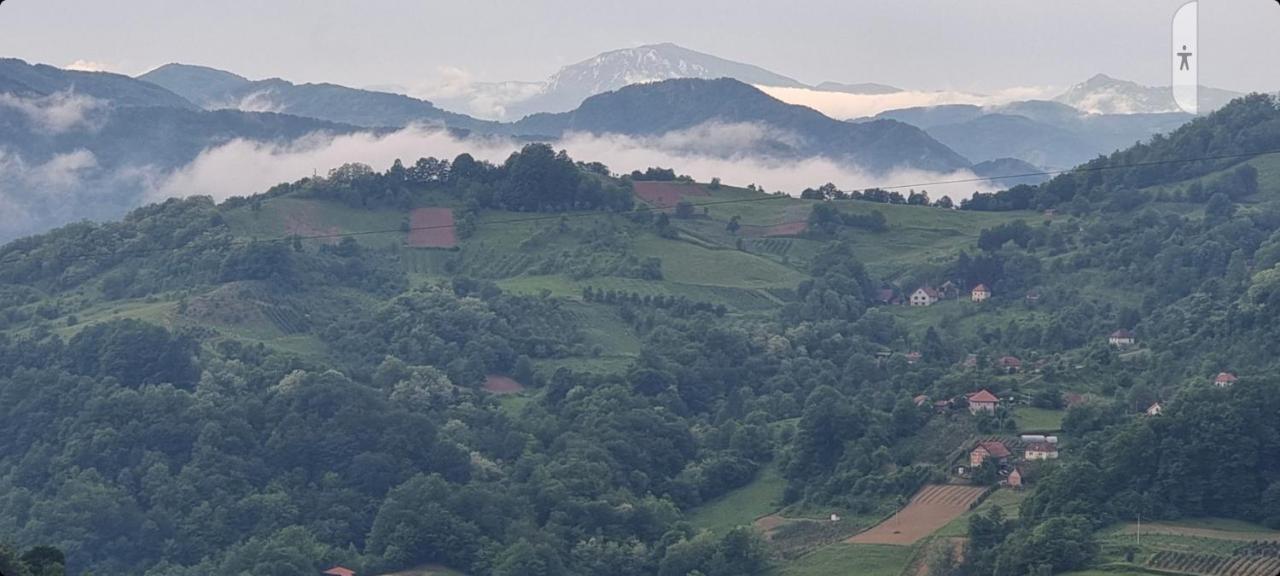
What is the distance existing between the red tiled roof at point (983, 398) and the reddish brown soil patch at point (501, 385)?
503 inches

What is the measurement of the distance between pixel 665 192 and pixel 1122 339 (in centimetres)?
2131

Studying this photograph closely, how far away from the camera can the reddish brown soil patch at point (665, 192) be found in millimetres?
70844

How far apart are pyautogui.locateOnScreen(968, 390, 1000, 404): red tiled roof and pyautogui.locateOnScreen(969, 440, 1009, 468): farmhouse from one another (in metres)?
2.72

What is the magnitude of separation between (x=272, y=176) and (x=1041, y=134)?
223 ft

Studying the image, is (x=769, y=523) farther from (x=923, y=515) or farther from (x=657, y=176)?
(x=657, y=176)

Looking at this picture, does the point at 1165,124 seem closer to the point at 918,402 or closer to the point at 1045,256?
the point at 1045,256

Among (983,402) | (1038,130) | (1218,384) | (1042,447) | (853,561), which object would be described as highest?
(1038,130)

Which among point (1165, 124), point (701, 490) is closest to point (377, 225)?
point (701, 490)

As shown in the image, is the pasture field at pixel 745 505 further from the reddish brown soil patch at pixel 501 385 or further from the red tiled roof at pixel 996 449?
the reddish brown soil patch at pixel 501 385

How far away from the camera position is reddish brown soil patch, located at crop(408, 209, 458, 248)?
67.1 metres

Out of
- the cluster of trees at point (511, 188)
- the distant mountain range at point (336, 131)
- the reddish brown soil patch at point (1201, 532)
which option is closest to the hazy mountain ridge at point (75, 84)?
the distant mountain range at point (336, 131)

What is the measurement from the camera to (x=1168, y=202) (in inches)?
2621

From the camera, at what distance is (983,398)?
47.9m

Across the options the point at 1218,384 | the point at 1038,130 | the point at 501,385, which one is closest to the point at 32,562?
the point at 1218,384
